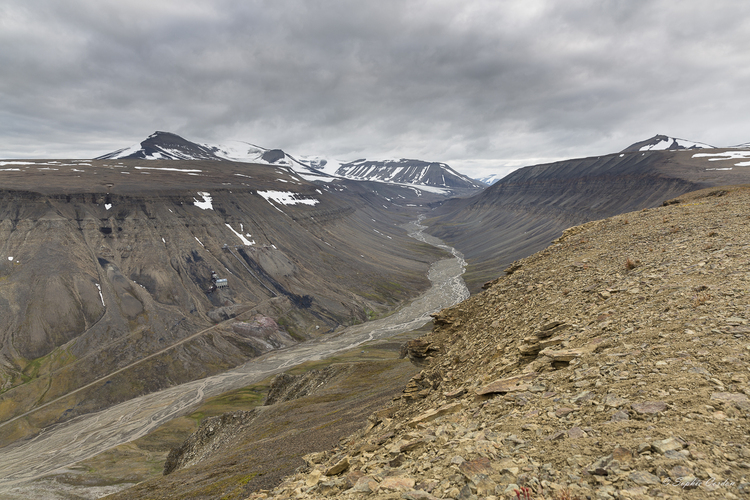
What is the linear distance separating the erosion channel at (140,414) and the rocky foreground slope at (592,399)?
200 feet

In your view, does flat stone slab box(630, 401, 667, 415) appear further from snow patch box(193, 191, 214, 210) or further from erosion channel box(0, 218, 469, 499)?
snow patch box(193, 191, 214, 210)

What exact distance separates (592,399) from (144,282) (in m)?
122

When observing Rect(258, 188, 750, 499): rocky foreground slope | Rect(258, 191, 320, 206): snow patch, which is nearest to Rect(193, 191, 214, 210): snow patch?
Rect(258, 191, 320, 206): snow patch

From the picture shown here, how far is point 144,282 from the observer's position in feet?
345

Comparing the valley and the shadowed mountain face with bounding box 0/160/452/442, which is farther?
the shadowed mountain face with bounding box 0/160/452/442

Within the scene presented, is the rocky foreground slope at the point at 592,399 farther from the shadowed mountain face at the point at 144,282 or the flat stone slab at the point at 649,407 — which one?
the shadowed mountain face at the point at 144,282

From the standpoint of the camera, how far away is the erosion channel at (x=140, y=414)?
182 ft

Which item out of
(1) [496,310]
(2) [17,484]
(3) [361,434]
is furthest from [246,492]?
(2) [17,484]

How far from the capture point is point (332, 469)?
10.5 m

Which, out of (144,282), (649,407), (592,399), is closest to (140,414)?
(144,282)

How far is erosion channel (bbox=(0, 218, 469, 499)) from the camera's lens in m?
55.5

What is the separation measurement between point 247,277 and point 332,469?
119m

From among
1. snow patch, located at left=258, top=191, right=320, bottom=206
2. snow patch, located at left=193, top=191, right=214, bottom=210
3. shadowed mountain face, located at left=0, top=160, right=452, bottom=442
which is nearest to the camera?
shadowed mountain face, located at left=0, top=160, right=452, bottom=442

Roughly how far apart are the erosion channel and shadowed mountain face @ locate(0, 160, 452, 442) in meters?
5.19
